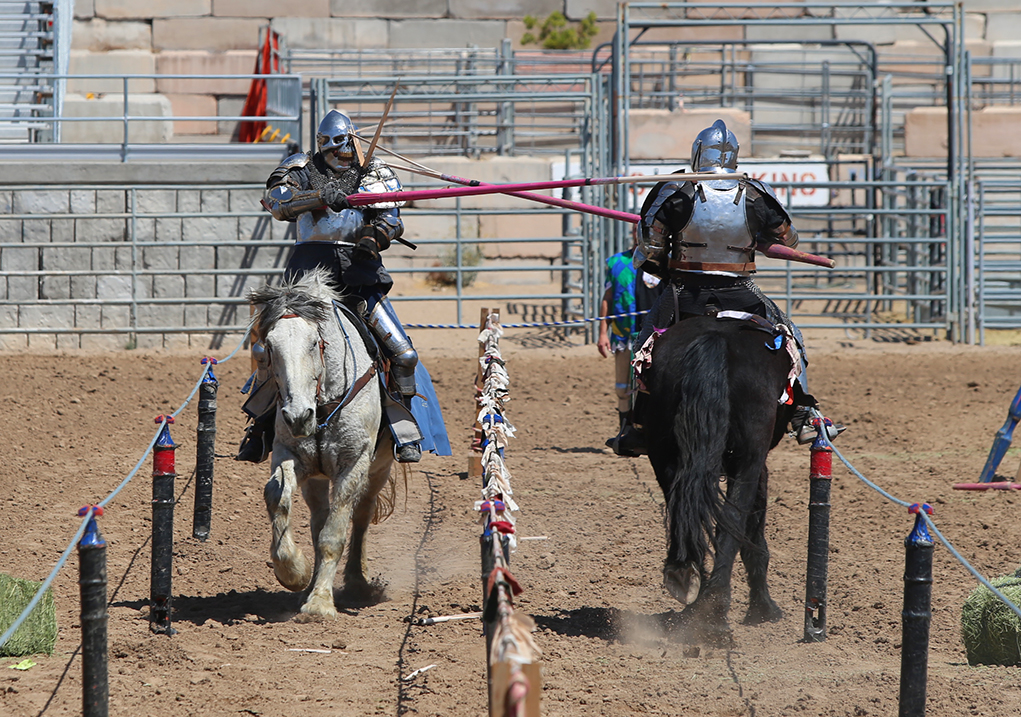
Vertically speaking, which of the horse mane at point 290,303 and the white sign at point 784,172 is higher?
the white sign at point 784,172

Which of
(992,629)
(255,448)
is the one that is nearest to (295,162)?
(255,448)

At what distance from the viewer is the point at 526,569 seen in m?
6.58

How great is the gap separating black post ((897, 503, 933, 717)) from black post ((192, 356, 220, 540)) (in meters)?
4.57

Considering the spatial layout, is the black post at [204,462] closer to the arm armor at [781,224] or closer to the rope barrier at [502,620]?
the rope barrier at [502,620]

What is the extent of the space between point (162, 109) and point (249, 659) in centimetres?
1740

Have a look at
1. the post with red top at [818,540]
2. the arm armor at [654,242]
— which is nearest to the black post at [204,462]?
the arm armor at [654,242]

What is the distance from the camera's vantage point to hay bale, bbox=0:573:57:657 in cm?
485

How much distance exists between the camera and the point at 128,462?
8.85 metres

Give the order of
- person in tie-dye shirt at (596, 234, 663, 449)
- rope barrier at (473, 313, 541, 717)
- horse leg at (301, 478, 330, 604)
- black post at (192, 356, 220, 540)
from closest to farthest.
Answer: rope barrier at (473, 313, 541, 717)
horse leg at (301, 478, 330, 604)
black post at (192, 356, 220, 540)
person in tie-dye shirt at (596, 234, 663, 449)

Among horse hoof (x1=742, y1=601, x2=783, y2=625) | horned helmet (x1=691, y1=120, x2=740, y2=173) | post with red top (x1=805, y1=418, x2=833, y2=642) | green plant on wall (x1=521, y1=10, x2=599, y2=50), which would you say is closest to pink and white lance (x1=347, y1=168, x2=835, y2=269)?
horned helmet (x1=691, y1=120, x2=740, y2=173)

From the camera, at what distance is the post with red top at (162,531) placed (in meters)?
5.24

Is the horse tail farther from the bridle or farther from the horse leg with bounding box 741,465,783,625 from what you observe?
the bridle

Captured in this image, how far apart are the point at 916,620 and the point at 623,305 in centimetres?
623

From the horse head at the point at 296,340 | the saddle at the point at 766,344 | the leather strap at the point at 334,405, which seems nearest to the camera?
the horse head at the point at 296,340
